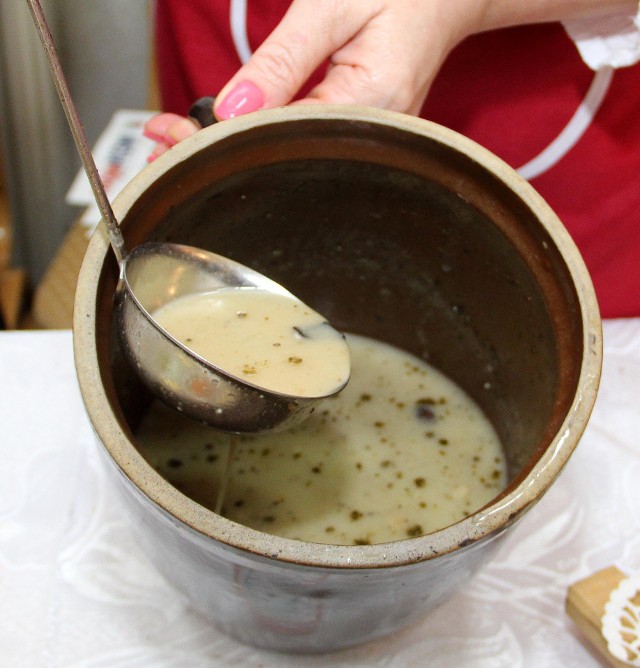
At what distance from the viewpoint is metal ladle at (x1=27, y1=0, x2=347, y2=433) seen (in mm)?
530

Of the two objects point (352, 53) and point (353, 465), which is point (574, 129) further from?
point (353, 465)

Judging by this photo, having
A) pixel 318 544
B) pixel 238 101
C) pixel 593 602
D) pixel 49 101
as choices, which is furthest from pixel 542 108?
pixel 49 101

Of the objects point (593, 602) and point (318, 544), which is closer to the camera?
point (318, 544)

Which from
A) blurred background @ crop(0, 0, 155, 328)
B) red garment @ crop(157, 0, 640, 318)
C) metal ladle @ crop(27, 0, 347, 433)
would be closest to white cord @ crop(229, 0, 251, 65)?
red garment @ crop(157, 0, 640, 318)

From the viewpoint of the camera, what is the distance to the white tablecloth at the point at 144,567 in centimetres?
61

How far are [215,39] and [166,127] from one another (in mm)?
228

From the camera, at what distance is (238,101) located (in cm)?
64

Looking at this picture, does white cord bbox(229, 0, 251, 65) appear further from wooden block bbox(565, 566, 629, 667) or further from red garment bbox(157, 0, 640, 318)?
wooden block bbox(565, 566, 629, 667)

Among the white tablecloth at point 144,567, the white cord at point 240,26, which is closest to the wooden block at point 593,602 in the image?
the white tablecloth at point 144,567

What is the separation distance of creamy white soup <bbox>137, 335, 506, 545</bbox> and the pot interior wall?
32 millimetres

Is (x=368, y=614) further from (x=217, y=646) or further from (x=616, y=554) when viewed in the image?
(x=616, y=554)

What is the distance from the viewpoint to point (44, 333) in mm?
809

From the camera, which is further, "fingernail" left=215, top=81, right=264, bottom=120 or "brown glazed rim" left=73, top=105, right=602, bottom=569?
"fingernail" left=215, top=81, right=264, bottom=120

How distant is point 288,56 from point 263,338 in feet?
0.77
